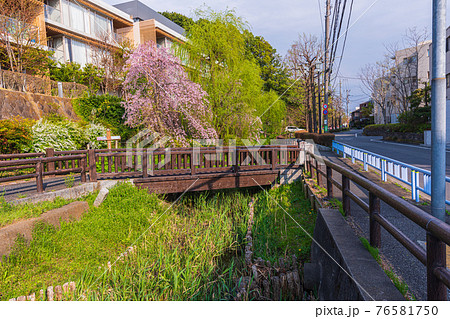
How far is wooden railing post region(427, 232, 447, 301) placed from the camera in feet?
7.41

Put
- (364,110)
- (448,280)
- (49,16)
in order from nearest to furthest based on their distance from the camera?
(448,280) < (49,16) < (364,110)

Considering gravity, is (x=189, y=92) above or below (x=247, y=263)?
above

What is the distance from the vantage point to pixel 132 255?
225 inches

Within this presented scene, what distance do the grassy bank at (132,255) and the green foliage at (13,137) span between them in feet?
21.5

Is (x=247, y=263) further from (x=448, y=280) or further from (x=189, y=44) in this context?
(x=189, y=44)

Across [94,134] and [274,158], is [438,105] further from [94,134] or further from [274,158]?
[94,134]

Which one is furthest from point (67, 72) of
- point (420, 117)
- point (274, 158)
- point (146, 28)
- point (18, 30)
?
point (420, 117)

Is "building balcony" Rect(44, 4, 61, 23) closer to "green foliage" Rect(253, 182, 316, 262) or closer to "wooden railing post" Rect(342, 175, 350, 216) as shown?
"green foliage" Rect(253, 182, 316, 262)

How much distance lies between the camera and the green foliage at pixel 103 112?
727 inches

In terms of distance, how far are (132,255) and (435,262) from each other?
4.98 meters

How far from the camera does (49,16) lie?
21359 millimetres

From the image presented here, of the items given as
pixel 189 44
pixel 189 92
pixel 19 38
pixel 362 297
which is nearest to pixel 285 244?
pixel 362 297

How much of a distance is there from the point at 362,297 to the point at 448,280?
757 millimetres

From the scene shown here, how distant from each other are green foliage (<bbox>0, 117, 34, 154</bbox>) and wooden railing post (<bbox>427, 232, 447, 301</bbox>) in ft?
45.1
